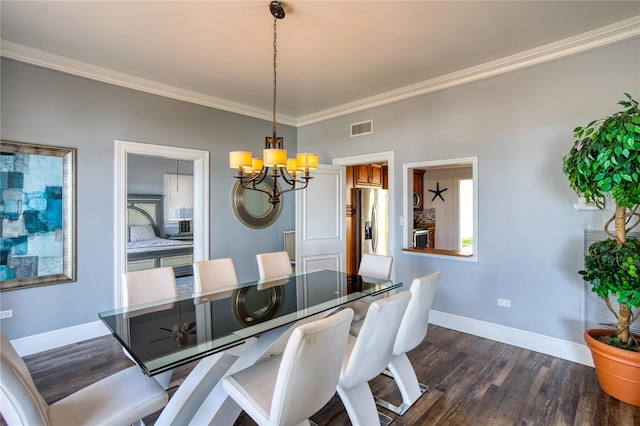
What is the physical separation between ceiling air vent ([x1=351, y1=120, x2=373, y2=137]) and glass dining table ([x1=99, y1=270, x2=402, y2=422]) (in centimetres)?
235

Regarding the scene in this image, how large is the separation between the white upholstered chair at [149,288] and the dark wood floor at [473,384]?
0.78 m

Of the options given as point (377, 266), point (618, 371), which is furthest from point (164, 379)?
point (618, 371)

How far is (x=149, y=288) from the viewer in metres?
2.39

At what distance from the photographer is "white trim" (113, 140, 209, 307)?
3.52m

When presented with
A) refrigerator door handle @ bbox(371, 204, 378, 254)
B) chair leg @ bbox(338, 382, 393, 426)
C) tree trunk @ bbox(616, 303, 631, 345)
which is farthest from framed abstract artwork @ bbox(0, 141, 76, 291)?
tree trunk @ bbox(616, 303, 631, 345)

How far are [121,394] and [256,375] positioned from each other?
2.17 feet

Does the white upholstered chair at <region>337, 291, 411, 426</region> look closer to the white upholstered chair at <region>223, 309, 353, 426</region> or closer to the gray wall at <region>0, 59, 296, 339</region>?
the white upholstered chair at <region>223, 309, 353, 426</region>

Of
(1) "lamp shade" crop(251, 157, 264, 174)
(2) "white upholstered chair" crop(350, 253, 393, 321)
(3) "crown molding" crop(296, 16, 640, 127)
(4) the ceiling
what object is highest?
(4) the ceiling

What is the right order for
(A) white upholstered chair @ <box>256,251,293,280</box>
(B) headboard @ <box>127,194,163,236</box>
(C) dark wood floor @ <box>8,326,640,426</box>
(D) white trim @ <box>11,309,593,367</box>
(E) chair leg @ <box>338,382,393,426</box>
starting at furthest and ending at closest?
(B) headboard @ <box>127,194,163,236</box> → (A) white upholstered chair @ <box>256,251,293,280</box> → (D) white trim @ <box>11,309,593,367</box> → (C) dark wood floor @ <box>8,326,640,426</box> → (E) chair leg @ <box>338,382,393,426</box>

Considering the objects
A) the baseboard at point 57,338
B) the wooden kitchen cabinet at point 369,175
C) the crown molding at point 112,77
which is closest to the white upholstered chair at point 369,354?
the baseboard at point 57,338

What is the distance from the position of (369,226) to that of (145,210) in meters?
5.17

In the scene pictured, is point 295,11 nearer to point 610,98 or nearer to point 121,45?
point 121,45

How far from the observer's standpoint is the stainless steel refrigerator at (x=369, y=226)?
560 cm

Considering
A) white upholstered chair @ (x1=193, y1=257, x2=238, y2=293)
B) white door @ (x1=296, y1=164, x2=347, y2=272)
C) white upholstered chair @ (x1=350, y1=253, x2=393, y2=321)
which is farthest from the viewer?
white door @ (x1=296, y1=164, x2=347, y2=272)
